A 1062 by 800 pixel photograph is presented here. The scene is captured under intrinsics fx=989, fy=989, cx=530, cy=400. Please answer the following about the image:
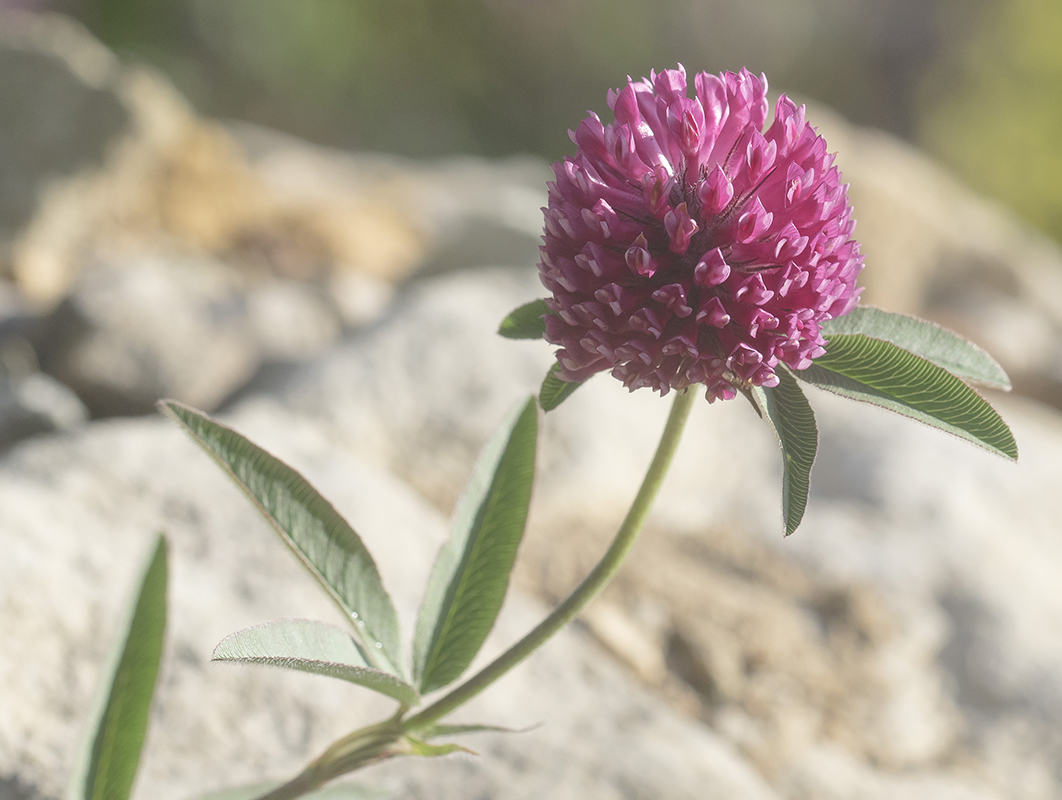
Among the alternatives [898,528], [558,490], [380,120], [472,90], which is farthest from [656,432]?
[472,90]

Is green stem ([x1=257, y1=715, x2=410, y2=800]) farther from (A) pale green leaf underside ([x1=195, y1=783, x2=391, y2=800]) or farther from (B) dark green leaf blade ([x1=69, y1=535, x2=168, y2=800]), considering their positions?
(B) dark green leaf blade ([x1=69, y1=535, x2=168, y2=800])

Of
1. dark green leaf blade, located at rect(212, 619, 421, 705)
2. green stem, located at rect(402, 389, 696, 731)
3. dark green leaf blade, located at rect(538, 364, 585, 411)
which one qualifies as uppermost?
dark green leaf blade, located at rect(538, 364, 585, 411)

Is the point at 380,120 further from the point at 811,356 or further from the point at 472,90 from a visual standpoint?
the point at 811,356

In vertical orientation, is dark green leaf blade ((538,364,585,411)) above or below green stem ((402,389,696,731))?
above

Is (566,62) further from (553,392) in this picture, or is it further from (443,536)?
(553,392)

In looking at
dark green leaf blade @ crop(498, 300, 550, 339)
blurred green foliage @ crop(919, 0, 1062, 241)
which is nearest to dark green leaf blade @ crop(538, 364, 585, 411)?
dark green leaf blade @ crop(498, 300, 550, 339)

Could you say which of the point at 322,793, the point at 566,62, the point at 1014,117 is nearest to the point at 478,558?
the point at 322,793

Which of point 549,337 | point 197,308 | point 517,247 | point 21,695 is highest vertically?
point 517,247
